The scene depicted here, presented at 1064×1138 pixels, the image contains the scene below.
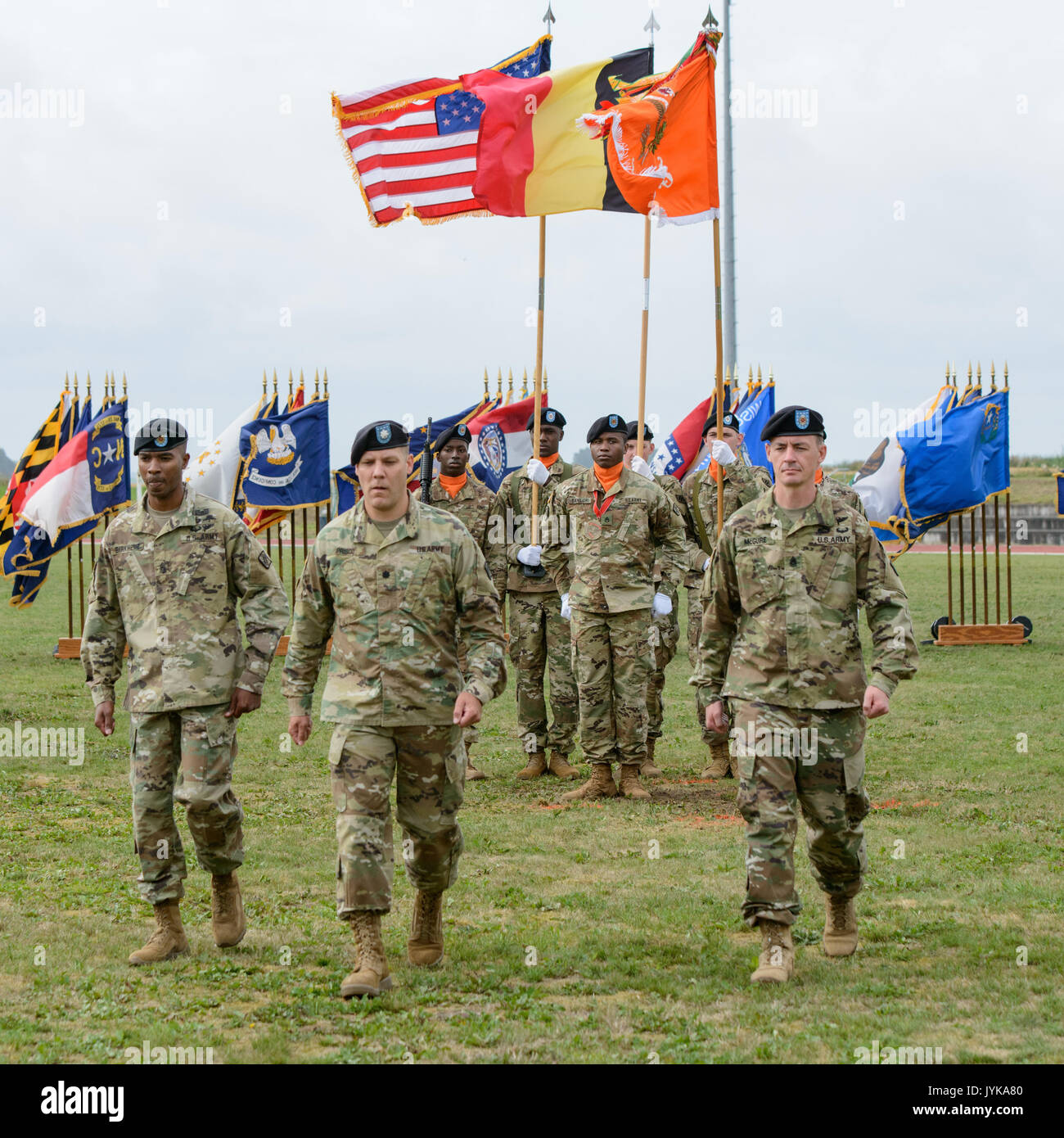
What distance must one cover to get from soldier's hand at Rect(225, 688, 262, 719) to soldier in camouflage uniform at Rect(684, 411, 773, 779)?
13.5 ft

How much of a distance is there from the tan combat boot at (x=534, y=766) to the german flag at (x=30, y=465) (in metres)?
9.08

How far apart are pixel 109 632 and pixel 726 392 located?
12.6 m

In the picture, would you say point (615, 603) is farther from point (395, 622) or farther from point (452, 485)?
point (395, 622)

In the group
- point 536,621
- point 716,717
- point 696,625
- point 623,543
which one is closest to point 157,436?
point 716,717

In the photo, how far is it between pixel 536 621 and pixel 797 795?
16.8ft

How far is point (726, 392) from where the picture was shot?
17.6 m

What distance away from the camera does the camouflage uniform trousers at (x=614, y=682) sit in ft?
30.8

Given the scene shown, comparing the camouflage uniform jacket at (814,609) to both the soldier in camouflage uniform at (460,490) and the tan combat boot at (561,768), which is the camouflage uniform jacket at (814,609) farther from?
the soldier in camouflage uniform at (460,490)

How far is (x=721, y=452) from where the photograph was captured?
9398 millimetres

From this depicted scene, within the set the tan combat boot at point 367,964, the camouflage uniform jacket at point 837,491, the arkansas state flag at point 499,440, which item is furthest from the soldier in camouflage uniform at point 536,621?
the arkansas state flag at point 499,440

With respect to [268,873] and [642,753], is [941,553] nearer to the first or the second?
[642,753]

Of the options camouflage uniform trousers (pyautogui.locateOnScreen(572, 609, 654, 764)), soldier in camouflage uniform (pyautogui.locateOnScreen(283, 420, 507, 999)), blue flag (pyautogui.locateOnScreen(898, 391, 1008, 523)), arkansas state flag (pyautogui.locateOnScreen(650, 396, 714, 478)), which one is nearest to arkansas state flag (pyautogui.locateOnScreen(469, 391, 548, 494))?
arkansas state flag (pyautogui.locateOnScreen(650, 396, 714, 478))
